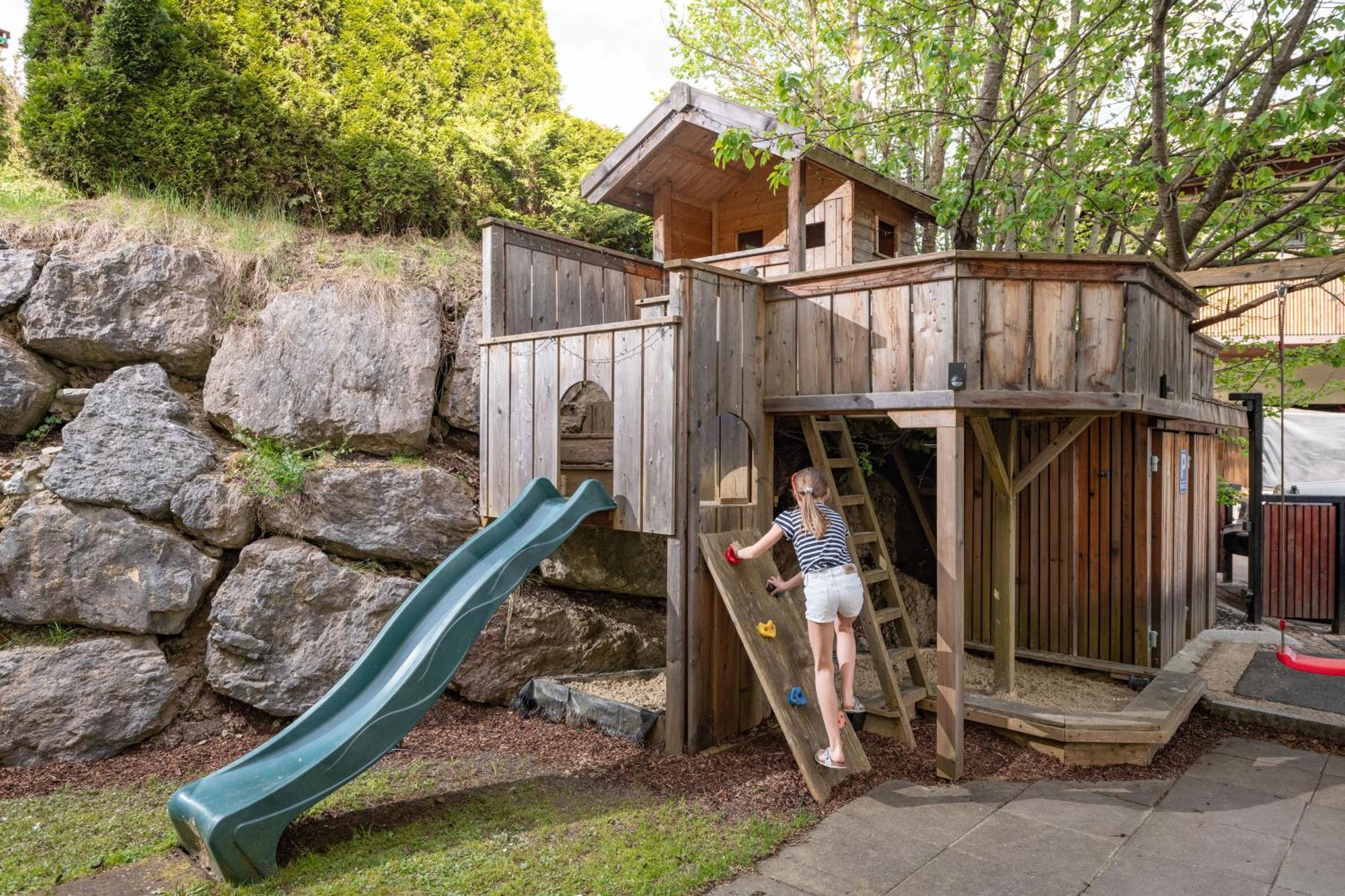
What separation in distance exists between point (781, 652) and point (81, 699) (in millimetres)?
5329

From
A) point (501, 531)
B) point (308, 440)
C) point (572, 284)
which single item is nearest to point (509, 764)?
point (501, 531)

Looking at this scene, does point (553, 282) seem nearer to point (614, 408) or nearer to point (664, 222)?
point (664, 222)

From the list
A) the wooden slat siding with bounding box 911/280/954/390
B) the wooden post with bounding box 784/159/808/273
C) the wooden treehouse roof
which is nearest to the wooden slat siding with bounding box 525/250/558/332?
the wooden treehouse roof

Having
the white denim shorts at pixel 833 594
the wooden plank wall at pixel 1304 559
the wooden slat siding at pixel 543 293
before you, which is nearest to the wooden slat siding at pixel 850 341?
the white denim shorts at pixel 833 594

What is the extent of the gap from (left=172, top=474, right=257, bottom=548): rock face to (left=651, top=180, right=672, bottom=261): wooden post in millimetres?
4904

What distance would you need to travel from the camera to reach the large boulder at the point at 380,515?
7125 millimetres

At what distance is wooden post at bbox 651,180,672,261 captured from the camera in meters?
9.12

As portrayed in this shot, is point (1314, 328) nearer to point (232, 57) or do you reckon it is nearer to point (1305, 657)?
point (1305, 657)

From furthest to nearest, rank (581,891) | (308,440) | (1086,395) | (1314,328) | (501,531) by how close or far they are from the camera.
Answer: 1. (1314,328)
2. (308,440)
3. (501,531)
4. (1086,395)
5. (581,891)

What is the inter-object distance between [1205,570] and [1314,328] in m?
16.3

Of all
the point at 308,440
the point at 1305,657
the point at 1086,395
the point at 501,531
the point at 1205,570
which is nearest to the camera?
the point at 1305,657

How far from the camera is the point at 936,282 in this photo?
5.68m

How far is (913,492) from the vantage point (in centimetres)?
909

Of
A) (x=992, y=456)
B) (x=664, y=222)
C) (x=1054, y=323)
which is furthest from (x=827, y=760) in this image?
(x=664, y=222)
